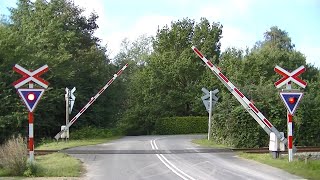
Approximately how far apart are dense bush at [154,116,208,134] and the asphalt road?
2746cm

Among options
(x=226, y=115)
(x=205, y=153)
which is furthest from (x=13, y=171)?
(x=226, y=115)

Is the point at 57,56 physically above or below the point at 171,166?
above

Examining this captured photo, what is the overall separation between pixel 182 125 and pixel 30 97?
36774 mm

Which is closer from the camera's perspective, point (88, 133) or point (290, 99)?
point (290, 99)

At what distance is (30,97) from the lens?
1428cm

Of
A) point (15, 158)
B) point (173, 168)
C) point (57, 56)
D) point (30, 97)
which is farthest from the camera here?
point (57, 56)

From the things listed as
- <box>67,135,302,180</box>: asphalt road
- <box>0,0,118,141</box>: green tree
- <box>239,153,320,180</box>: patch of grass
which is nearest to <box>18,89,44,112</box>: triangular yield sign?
<box>67,135,302,180</box>: asphalt road

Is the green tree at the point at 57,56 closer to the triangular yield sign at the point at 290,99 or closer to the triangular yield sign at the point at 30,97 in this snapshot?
the triangular yield sign at the point at 30,97

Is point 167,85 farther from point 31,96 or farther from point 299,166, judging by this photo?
point 31,96

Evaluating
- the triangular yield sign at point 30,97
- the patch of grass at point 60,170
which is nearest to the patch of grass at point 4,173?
the patch of grass at point 60,170

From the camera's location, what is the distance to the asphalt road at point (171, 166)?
45.4 feet

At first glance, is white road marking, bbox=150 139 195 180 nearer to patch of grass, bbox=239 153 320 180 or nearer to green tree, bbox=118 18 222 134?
patch of grass, bbox=239 153 320 180

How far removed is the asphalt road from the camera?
13836mm

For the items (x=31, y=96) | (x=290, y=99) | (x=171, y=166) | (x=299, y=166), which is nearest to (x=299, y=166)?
(x=299, y=166)
